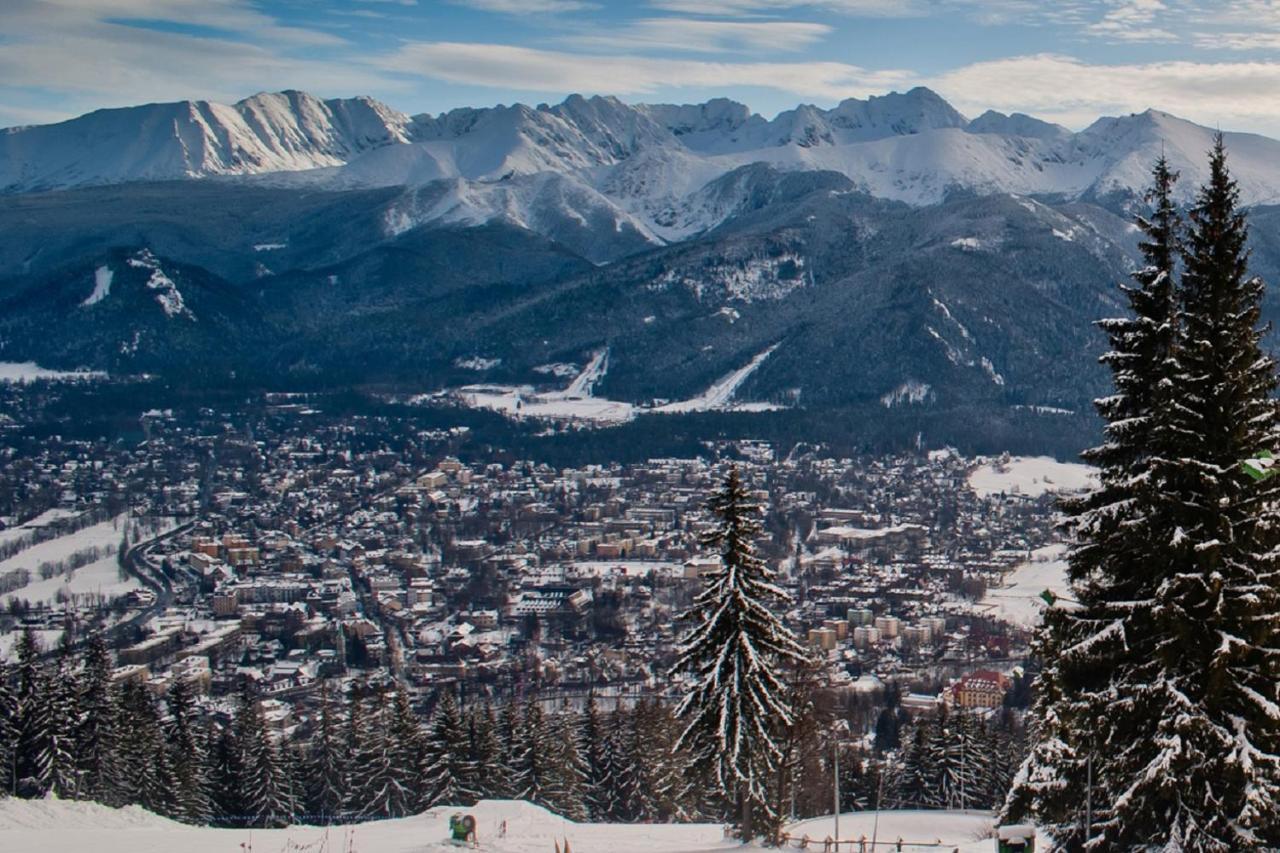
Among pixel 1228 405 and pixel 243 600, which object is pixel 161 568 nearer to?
pixel 243 600

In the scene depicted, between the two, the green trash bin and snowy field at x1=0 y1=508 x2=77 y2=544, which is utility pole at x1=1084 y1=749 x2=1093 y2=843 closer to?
the green trash bin

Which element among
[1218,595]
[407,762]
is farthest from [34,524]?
[1218,595]

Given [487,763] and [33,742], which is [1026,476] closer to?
[487,763]

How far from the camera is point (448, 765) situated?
40.4 meters

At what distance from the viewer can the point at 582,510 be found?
110m

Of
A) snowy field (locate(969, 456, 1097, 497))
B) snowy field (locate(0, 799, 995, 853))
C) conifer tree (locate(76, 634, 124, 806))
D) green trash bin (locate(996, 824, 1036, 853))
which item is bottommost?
snowy field (locate(969, 456, 1097, 497))

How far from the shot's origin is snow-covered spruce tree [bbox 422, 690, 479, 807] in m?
39.9

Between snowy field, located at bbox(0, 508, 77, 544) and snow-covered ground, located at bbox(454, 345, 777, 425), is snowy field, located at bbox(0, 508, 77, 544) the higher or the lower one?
the lower one

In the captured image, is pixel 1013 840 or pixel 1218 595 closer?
pixel 1218 595

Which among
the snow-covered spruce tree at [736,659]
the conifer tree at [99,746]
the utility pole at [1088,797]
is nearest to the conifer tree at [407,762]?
the conifer tree at [99,746]

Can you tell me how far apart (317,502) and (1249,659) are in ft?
339

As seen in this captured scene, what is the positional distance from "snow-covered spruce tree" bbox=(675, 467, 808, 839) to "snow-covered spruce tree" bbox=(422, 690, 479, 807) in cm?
1547

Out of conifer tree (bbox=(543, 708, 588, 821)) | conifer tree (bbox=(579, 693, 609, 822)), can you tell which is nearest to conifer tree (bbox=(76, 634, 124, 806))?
conifer tree (bbox=(543, 708, 588, 821))

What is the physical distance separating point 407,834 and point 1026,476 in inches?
3946
